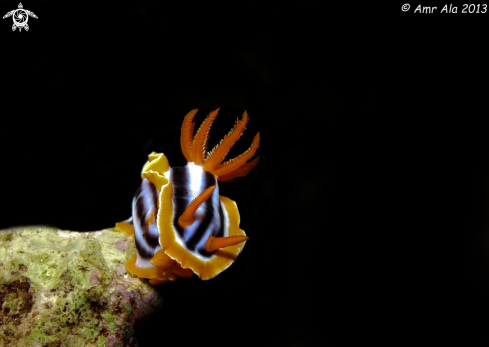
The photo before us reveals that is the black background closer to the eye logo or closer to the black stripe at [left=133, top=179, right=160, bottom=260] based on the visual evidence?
the eye logo

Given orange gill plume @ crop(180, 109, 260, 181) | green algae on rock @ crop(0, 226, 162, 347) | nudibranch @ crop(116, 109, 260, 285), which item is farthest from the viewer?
orange gill plume @ crop(180, 109, 260, 181)

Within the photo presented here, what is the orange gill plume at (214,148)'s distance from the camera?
2.10 meters

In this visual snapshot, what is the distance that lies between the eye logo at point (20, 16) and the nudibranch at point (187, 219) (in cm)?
97

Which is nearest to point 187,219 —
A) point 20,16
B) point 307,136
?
point 307,136

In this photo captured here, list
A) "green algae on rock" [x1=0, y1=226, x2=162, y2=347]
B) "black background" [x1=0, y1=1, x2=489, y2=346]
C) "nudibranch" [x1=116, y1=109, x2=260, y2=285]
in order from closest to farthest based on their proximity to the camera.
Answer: "green algae on rock" [x1=0, y1=226, x2=162, y2=347] < "nudibranch" [x1=116, y1=109, x2=260, y2=285] < "black background" [x1=0, y1=1, x2=489, y2=346]

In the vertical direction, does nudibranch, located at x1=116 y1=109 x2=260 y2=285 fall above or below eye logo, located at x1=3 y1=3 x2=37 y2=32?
below

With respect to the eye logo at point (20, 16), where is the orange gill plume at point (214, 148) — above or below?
below

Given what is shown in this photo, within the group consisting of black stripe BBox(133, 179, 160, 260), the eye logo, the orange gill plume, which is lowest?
black stripe BBox(133, 179, 160, 260)

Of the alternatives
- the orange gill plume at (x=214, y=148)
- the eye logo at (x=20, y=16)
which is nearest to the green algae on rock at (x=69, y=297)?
the orange gill plume at (x=214, y=148)

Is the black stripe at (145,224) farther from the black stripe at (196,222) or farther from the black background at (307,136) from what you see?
the black background at (307,136)

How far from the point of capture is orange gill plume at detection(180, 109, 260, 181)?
6.88 ft

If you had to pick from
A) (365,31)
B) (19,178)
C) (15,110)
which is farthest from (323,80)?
(19,178)

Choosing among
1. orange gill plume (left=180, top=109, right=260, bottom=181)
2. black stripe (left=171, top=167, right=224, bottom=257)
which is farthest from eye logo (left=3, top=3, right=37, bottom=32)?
black stripe (left=171, top=167, right=224, bottom=257)

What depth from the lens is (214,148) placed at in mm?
2199
